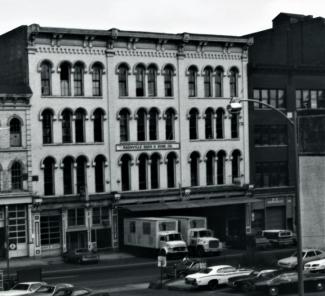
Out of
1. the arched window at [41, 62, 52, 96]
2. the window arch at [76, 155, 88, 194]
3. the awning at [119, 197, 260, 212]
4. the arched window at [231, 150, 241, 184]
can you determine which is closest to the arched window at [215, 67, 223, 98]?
the arched window at [231, 150, 241, 184]

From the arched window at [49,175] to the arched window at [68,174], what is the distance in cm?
109

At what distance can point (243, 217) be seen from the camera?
234 ft

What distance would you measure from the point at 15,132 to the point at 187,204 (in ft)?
51.3

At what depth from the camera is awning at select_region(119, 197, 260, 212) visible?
211ft

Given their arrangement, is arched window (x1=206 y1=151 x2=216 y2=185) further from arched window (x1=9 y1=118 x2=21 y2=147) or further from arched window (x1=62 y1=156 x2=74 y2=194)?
arched window (x1=9 y1=118 x2=21 y2=147)

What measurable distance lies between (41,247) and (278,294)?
24434 millimetres

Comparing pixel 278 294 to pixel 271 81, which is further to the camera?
pixel 271 81

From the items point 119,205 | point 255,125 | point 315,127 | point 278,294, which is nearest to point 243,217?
point 255,125

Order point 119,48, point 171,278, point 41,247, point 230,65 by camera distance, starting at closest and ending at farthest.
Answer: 1. point 171,278
2. point 41,247
3. point 119,48
4. point 230,65

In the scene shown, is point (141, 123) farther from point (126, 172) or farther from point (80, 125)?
point (80, 125)

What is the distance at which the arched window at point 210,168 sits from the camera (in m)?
70.2

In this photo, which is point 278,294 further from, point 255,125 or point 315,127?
point 255,125

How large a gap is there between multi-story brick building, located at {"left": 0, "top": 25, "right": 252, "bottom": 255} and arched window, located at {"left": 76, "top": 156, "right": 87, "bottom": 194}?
9 cm

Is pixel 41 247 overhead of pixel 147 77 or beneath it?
beneath
